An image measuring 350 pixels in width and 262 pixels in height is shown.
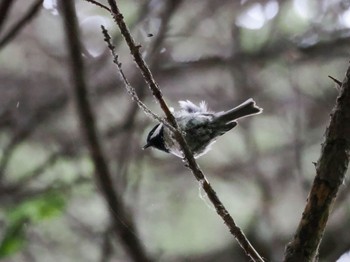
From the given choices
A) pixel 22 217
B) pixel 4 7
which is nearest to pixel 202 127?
pixel 4 7

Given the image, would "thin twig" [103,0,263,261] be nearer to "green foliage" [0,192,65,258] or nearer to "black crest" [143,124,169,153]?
"black crest" [143,124,169,153]

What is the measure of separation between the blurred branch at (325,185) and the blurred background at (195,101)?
70.9 inches

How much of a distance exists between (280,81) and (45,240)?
177 cm

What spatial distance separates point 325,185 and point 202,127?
0.68 m

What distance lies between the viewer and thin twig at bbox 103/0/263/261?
1.43 metres

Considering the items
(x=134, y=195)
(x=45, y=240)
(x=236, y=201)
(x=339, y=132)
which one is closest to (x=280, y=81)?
(x=236, y=201)

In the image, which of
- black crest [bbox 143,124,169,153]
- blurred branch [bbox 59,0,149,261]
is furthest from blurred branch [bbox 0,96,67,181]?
black crest [bbox 143,124,169,153]

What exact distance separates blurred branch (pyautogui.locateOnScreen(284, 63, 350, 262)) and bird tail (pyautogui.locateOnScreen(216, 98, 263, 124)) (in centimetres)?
50

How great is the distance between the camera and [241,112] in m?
2.07

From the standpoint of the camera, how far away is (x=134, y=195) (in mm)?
3000

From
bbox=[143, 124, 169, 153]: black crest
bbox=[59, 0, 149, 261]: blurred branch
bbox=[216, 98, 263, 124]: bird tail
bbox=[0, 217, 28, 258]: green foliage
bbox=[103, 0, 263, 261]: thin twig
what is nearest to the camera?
bbox=[103, 0, 263, 261]: thin twig

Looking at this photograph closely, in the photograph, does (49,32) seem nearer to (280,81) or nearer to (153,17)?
(153,17)

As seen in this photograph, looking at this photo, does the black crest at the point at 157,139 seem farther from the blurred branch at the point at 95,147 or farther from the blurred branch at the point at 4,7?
the blurred branch at the point at 4,7

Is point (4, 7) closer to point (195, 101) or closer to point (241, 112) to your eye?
point (241, 112)
